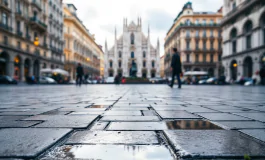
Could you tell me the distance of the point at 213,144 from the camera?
3.41 feet

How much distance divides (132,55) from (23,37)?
3979 cm

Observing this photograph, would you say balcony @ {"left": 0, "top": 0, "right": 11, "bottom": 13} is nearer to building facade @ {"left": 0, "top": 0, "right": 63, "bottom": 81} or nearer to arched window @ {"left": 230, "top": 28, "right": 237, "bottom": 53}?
building facade @ {"left": 0, "top": 0, "right": 63, "bottom": 81}

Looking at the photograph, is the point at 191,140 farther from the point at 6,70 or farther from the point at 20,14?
the point at 20,14

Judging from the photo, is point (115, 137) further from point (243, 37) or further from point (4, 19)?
point (243, 37)

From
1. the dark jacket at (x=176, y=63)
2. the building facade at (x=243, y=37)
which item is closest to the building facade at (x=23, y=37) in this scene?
the dark jacket at (x=176, y=63)

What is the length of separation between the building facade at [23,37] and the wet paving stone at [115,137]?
20.5 m

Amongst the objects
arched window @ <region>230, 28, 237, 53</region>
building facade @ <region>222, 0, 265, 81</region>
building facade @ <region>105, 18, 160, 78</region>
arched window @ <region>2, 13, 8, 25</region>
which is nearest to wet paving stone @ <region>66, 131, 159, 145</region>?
building facade @ <region>222, 0, 265, 81</region>

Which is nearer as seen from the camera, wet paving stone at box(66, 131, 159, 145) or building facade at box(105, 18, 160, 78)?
wet paving stone at box(66, 131, 159, 145)

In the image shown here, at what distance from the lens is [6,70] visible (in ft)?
73.9

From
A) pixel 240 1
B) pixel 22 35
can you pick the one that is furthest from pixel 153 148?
pixel 240 1

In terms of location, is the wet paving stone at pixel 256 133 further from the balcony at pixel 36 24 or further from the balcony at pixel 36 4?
the balcony at pixel 36 4

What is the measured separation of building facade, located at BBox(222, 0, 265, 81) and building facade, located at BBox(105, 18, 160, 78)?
3131 centimetres

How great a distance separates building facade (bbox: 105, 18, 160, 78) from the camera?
6131 centimetres

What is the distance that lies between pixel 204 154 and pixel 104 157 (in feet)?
1.47
